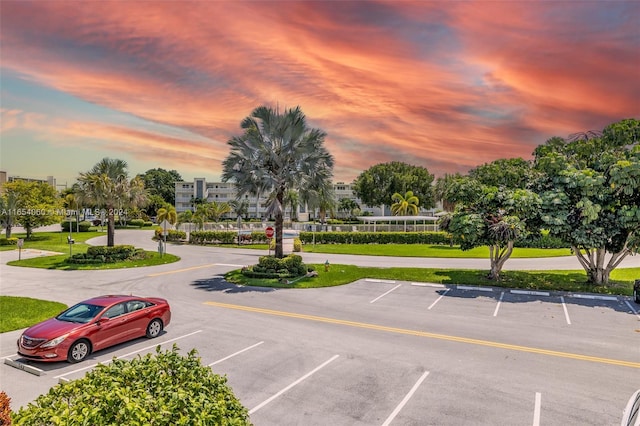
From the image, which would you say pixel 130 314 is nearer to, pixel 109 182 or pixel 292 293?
pixel 292 293

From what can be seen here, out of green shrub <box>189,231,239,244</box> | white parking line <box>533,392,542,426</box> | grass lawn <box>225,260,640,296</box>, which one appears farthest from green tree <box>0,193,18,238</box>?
white parking line <box>533,392,542,426</box>

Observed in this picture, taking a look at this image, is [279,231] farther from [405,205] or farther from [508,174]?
[405,205]

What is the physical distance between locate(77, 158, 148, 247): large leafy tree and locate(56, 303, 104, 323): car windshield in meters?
21.6

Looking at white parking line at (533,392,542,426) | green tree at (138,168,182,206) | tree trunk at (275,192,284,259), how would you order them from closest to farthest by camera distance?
white parking line at (533,392,542,426), tree trunk at (275,192,284,259), green tree at (138,168,182,206)

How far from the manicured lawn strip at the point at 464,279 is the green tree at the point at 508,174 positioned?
5701mm

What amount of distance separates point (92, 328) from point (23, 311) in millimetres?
8039

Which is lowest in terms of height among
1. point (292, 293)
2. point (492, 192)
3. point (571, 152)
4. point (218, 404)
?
point (292, 293)

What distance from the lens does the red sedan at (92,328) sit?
1072 centimetres

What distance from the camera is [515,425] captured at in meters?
7.83

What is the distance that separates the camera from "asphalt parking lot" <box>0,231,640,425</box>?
8.55 meters

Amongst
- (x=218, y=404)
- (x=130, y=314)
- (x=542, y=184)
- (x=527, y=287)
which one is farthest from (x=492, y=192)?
(x=218, y=404)

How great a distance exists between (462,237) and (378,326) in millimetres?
10029

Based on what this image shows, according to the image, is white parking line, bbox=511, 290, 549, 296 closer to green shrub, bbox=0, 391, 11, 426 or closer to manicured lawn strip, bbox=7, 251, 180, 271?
green shrub, bbox=0, 391, 11, 426

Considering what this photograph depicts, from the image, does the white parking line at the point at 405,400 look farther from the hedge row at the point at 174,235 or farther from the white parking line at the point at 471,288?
the hedge row at the point at 174,235
